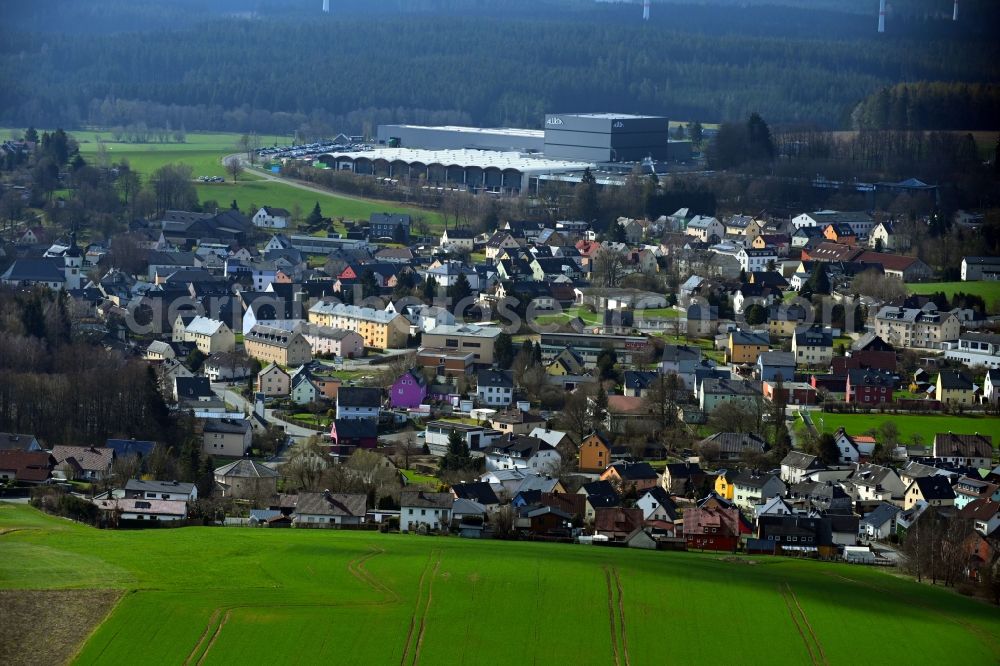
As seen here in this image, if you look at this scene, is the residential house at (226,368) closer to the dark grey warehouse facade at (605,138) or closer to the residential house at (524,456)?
the residential house at (524,456)

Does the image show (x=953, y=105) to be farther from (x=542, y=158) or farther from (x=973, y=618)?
(x=973, y=618)

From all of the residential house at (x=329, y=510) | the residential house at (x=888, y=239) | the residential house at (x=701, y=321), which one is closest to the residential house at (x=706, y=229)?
the residential house at (x=888, y=239)

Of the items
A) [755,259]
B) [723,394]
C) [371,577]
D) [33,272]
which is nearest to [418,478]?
[371,577]

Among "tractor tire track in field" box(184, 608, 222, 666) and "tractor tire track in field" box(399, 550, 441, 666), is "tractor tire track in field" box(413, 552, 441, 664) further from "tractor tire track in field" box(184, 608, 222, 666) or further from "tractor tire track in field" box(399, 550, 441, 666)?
"tractor tire track in field" box(184, 608, 222, 666)

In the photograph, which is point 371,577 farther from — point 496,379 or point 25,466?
point 496,379

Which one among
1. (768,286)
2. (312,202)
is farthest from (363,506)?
(312,202)

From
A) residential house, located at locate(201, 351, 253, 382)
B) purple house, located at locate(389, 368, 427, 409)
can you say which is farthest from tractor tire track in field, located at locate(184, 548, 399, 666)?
residential house, located at locate(201, 351, 253, 382)
